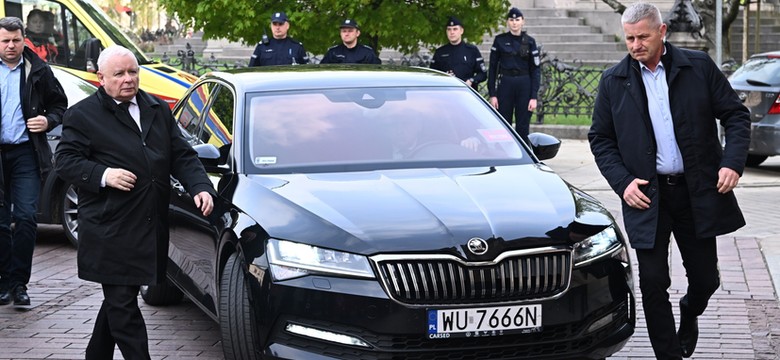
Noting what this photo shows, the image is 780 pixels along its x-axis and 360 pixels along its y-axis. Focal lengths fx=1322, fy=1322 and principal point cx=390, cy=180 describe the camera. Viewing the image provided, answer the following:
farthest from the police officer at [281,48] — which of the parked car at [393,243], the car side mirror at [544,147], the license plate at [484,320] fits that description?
the license plate at [484,320]

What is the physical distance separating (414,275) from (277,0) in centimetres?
1014

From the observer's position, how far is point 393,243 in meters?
5.23

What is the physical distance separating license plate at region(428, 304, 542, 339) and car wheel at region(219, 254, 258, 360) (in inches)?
31.1

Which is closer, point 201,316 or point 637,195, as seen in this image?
point 637,195

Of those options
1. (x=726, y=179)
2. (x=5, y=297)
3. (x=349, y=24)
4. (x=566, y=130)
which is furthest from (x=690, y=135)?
(x=566, y=130)

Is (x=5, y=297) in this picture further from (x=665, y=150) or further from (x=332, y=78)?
(x=665, y=150)

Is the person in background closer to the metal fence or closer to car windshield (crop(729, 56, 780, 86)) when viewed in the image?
the metal fence

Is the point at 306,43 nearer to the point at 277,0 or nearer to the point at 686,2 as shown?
the point at 277,0

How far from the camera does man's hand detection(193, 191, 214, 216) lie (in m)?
5.77

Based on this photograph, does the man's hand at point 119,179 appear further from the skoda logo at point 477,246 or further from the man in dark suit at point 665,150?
the man in dark suit at point 665,150

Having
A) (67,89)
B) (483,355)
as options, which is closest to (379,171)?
(483,355)

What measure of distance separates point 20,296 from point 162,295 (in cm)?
87

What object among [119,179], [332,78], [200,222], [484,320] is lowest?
[484,320]

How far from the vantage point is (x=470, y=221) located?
544 centimetres
